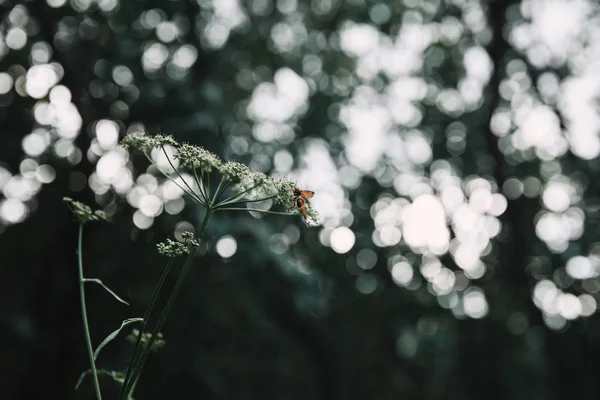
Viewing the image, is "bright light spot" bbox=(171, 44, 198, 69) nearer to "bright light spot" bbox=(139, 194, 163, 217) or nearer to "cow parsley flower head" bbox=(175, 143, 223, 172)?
"bright light spot" bbox=(139, 194, 163, 217)

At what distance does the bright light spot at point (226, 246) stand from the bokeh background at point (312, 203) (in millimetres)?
34

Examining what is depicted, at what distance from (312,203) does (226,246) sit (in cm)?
157

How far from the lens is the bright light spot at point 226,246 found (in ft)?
20.9

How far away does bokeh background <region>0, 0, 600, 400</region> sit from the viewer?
7340mm

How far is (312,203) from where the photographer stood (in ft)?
26.2

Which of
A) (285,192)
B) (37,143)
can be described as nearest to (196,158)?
(285,192)

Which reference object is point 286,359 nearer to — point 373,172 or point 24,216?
point 373,172

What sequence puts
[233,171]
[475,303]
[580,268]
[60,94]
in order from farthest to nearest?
[475,303] < [580,268] < [60,94] < [233,171]

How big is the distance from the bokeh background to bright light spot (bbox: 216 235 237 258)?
0.11 ft

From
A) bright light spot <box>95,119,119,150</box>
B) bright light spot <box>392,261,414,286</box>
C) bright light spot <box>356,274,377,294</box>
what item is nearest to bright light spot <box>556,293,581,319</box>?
bright light spot <box>392,261,414,286</box>

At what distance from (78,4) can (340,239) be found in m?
5.93

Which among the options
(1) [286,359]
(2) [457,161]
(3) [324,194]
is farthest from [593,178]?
(1) [286,359]

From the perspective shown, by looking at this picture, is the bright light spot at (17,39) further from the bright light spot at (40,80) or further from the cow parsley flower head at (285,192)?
the cow parsley flower head at (285,192)

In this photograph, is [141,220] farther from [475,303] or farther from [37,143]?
[475,303]
